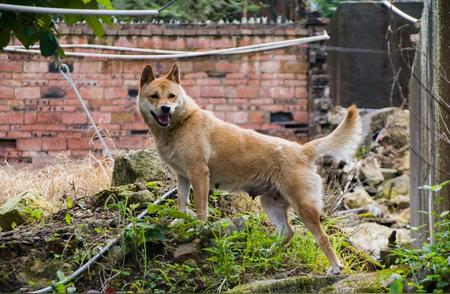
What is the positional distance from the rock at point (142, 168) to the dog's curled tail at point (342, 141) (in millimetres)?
2141

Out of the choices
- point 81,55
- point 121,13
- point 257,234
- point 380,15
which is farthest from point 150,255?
point 380,15

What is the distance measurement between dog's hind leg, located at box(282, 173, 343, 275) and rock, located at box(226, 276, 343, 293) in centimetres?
28

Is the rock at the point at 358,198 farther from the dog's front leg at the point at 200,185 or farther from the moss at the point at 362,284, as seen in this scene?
the moss at the point at 362,284

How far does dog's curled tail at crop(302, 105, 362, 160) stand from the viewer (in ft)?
25.2

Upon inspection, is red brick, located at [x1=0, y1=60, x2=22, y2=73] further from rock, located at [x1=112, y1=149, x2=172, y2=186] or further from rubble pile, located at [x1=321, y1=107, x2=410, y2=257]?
rock, located at [x1=112, y1=149, x2=172, y2=186]

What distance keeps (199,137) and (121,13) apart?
4.54 feet

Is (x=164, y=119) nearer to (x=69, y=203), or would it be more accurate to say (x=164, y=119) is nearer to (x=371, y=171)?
(x=69, y=203)

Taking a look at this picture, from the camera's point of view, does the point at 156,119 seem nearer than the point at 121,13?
No

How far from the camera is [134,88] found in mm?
16547

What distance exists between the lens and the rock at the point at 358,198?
17.1 meters

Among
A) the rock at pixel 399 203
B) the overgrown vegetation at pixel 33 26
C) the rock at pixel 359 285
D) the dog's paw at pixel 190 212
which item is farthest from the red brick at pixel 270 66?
the rock at pixel 359 285

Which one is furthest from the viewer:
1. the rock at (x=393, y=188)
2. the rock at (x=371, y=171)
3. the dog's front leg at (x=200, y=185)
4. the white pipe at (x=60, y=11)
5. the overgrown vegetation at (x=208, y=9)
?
the rock at (x=371, y=171)

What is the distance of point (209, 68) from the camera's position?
1678 centimetres

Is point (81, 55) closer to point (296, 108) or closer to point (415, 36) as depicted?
point (296, 108)
